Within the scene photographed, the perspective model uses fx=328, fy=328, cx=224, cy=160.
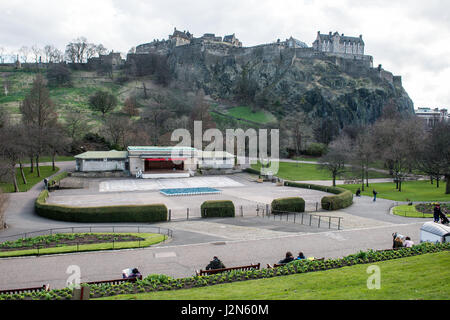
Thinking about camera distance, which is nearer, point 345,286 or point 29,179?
point 345,286

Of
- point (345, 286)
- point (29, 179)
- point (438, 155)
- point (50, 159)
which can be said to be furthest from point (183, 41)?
point (345, 286)

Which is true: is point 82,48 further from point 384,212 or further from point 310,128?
point 384,212

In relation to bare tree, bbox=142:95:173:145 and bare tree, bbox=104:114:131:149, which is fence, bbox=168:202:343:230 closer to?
bare tree, bbox=104:114:131:149

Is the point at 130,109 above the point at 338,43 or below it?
below

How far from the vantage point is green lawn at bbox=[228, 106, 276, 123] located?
9061 cm

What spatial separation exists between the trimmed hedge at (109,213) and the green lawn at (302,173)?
2889 centimetres

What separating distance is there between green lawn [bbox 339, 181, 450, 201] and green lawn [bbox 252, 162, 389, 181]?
6751 mm

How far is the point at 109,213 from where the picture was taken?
23.7 metres

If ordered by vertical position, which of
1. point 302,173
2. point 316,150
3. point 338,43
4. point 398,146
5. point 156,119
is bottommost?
point 302,173

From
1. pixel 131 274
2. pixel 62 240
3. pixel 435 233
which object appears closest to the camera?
pixel 131 274

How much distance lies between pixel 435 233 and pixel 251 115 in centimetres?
8086

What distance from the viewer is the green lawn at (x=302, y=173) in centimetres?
5022

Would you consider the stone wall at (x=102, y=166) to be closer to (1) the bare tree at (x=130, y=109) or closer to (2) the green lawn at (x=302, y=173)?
(2) the green lawn at (x=302, y=173)

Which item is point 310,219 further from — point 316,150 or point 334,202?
point 316,150
